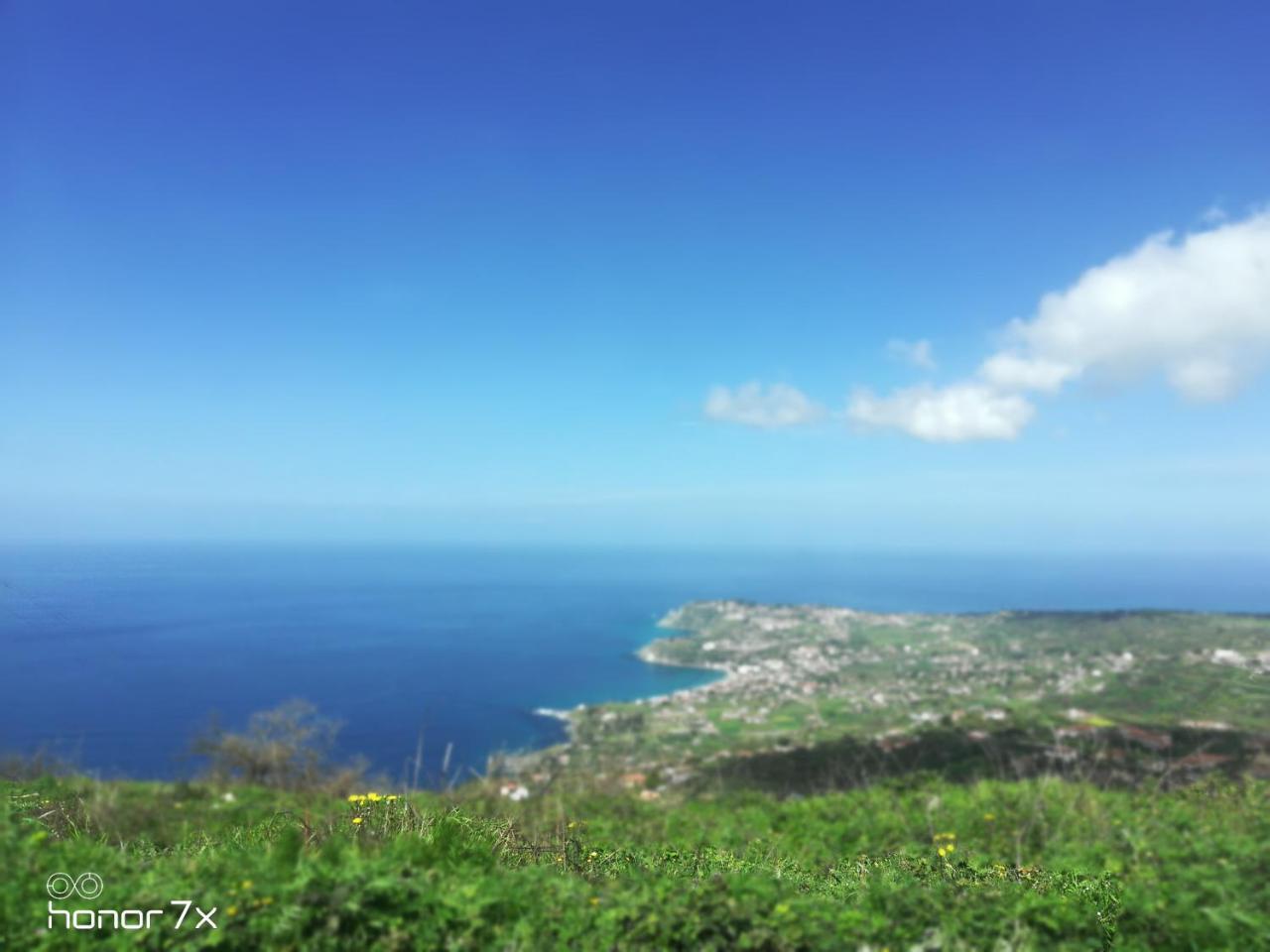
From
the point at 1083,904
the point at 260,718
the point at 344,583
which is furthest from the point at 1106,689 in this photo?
the point at 344,583

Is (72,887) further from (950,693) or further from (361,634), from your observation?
(361,634)

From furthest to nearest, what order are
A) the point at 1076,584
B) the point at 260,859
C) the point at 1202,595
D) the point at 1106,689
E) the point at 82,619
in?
the point at 1076,584, the point at 1202,595, the point at 1106,689, the point at 82,619, the point at 260,859

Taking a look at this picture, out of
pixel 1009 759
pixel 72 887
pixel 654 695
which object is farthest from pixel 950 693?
pixel 72 887

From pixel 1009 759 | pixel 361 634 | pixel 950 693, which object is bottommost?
pixel 361 634

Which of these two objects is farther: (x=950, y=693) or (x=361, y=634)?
(x=361, y=634)

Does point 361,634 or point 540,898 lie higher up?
point 540,898

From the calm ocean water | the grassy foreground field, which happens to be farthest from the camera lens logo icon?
the calm ocean water

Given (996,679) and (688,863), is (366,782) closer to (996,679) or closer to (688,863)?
(688,863)
